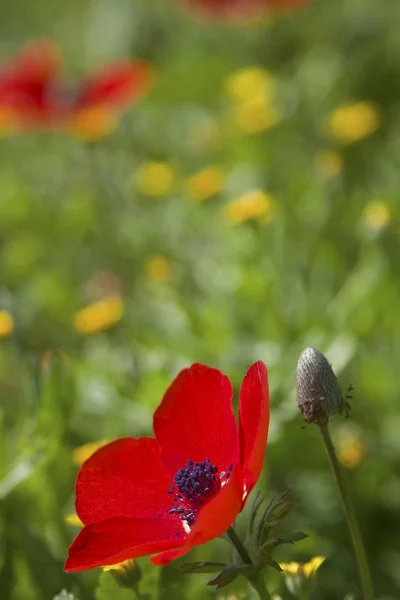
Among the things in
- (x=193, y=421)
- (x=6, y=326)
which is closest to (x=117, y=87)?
(x=6, y=326)

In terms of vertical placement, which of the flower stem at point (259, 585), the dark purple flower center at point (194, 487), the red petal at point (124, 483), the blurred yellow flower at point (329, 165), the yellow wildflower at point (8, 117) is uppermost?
the yellow wildflower at point (8, 117)

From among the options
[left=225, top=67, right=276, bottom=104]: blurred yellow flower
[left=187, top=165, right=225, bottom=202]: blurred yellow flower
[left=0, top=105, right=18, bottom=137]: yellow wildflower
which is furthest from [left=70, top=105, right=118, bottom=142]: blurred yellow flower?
[left=225, top=67, right=276, bottom=104]: blurred yellow flower

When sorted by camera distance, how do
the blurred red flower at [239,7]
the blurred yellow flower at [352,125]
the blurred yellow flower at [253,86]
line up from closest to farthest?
the blurred yellow flower at [352,125] → the blurred yellow flower at [253,86] → the blurred red flower at [239,7]

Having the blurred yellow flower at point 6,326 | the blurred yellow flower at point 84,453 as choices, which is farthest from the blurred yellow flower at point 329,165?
the blurred yellow flower at point 84,453

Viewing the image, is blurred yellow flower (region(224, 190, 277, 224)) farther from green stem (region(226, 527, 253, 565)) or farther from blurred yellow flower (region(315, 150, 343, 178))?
green stem (region(226, 527, 253, 565))

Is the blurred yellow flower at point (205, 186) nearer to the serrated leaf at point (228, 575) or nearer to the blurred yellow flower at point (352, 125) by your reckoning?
the blurred yellow flower at point (352, 125)

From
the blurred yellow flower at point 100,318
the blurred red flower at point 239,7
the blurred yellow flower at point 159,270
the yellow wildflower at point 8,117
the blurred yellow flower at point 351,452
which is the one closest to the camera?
the blurred yellow flower at point 351,452

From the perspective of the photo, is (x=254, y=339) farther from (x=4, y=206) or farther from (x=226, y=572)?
(x=4, y=206)
